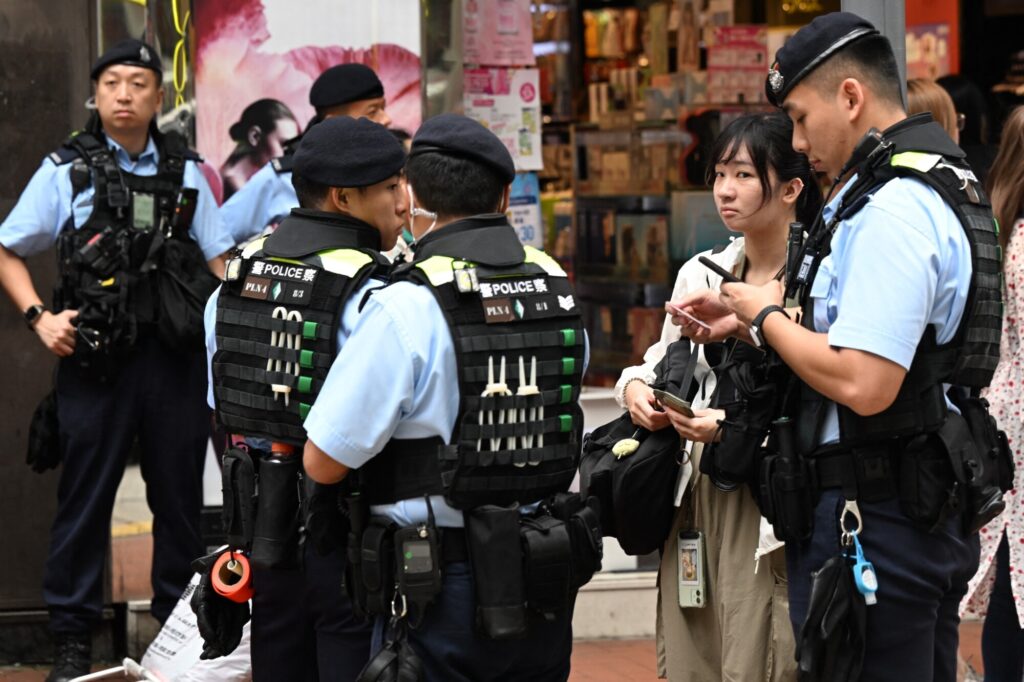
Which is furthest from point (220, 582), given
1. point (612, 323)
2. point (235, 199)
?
point (612, 323)

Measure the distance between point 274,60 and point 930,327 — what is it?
148 inches

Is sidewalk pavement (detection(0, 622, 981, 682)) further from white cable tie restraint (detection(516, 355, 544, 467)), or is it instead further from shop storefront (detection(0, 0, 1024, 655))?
white cable tie restraint (detection(516, 355, 544, 467))

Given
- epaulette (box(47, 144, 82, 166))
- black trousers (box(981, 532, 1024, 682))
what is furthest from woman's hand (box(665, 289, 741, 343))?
epaulette (box(47, 144, 82, 166))

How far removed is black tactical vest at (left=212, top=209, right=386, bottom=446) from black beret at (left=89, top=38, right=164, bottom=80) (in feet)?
7.14

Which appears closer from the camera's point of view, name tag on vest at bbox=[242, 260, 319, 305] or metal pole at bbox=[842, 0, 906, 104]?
name tag on vest at bbox=[242, 260, 319, 305]

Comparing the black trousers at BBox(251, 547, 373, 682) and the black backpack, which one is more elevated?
the black backpack

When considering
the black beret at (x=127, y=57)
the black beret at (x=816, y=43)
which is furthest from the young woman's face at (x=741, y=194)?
the black beret at (x=127, y=57)

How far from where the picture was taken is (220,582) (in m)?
4.07

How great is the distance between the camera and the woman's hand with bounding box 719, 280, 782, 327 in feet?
11.6

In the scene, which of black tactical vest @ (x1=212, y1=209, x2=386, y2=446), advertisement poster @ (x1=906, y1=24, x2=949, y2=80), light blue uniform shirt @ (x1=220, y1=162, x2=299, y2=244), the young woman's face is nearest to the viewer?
black tactical vest @ (x1=212, y1=209, x2=386, y2=446)

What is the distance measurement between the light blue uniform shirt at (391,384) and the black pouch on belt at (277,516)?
441 millimetres

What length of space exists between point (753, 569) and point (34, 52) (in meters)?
3.71

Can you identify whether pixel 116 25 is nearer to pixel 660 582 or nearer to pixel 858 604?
pixel 660 582

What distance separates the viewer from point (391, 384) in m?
3.37
